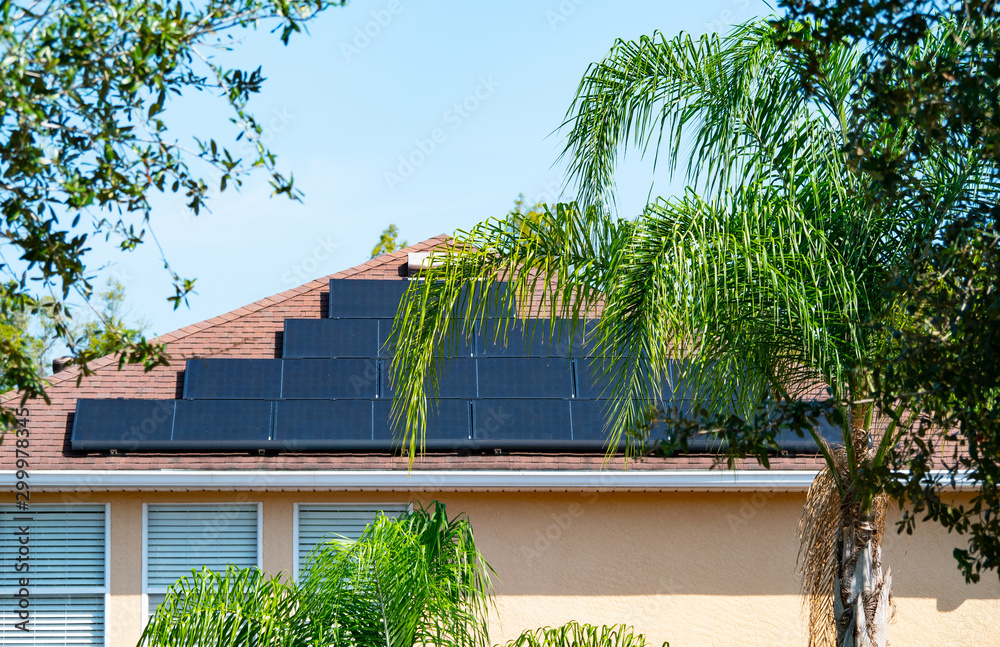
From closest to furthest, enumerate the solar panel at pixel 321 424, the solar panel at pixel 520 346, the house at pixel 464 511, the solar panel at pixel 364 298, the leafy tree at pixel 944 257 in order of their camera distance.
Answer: the leafy tree at pixel 944 257 < the house at pixel 464 511 < the solar panel at pixel 321 424 < the solar panel at pixel 520 346 < the solar panel at pixel 364 298

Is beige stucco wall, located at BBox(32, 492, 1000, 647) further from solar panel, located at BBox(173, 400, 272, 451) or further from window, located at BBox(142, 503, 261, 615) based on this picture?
solar panel, located at BBox(173, 400, 272, 451)

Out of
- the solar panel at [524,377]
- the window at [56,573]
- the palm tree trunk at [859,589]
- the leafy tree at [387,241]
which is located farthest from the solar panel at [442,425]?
the leafy tree at [387,241]

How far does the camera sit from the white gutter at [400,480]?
9.64 meters

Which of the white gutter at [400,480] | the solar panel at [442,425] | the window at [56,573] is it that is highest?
the solar panel at [442,425]

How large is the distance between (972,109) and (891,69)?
36 cm

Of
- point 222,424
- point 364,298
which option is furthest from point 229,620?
point 364,298

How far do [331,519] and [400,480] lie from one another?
990mm

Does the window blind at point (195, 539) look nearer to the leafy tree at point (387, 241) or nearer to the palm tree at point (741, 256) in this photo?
the palm tree at point (741, 256)

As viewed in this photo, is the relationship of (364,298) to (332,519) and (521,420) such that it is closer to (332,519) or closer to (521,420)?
(521,420)

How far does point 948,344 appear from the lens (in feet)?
14.0

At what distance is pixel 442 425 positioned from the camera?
33.8 feet

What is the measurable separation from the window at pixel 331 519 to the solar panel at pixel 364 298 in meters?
2.55

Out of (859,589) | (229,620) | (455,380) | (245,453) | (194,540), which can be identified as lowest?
(229,620)

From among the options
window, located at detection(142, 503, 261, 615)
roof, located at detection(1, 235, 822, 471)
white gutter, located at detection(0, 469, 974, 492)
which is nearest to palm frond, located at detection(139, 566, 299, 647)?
roof, located at detection(1, 235, 822, 471)
